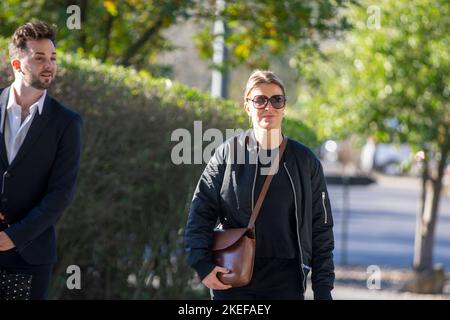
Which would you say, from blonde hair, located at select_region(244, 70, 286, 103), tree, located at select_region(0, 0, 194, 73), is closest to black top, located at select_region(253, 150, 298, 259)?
blonde hair, located at select_region(244, 70, 286, 103)

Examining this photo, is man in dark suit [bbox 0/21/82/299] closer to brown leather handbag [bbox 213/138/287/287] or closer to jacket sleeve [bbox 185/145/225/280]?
jacket sleeve [bbox 185/145/225/280]

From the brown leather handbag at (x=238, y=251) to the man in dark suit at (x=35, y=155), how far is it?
2.30 ft

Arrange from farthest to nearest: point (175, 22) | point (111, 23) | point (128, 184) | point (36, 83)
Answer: point (111, 23)
point (175, 22)
point (128, 184)
point (36, 83)

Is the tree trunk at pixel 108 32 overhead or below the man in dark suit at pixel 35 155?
overhead

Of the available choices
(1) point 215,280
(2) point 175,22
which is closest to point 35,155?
(1) point 215,280

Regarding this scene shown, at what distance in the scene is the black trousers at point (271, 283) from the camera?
4.46 meters

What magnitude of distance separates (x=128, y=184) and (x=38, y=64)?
107 inches

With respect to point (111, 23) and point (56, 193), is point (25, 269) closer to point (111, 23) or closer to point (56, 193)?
point (56, 193)

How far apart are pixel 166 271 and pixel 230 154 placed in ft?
11.8

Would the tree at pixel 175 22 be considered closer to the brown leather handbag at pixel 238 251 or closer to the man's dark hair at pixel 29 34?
the man's dark hair at pixel 29 34

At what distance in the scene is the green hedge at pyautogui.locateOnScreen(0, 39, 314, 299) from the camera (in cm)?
688

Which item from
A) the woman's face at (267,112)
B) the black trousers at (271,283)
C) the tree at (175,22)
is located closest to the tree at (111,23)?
the tree at (175,22)

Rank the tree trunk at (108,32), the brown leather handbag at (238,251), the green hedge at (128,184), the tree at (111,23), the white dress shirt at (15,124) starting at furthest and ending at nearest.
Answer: the tree trunk at (108,32)
the tree at (111,23)
the green hedge at (128,184)
the white dress shirt at (15,124)
the brown leather handbag at (238,251)

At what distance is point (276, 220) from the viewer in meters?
4.47
